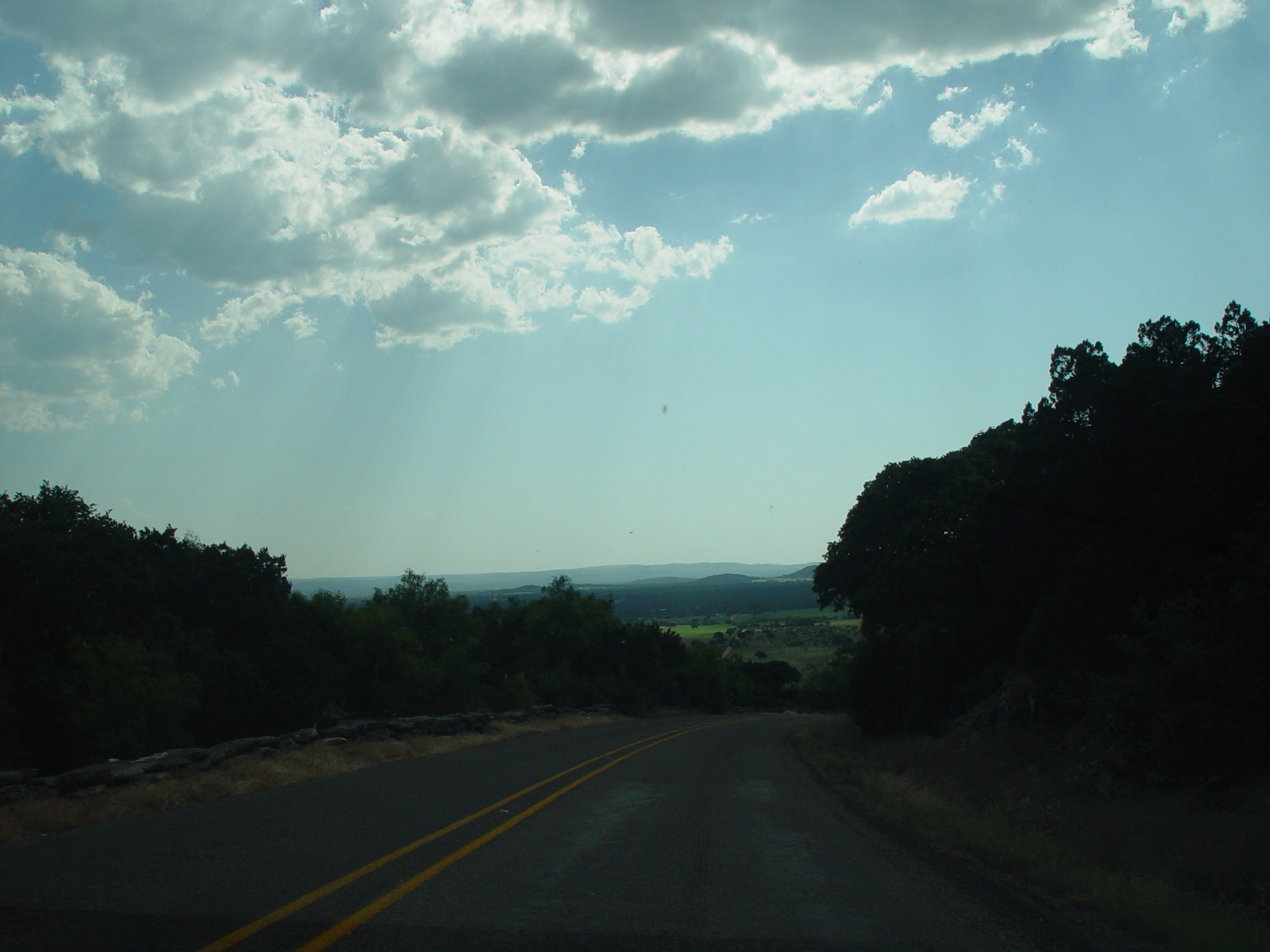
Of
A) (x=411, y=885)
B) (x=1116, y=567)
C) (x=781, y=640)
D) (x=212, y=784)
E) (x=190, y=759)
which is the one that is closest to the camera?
(x=411, y=885)

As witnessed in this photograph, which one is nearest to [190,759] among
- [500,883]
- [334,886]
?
[334,886]

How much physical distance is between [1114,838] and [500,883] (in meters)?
7.55

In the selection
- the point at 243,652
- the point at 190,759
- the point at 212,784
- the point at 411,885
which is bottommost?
Answer: the point at 243,652

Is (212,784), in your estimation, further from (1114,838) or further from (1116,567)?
(1116,567)

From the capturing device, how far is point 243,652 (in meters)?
55.1

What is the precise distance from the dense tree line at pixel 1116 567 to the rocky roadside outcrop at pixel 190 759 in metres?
14.5

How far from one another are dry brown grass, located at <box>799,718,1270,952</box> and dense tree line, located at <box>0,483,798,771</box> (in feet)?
98.4

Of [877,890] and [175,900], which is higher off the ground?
[175,900]

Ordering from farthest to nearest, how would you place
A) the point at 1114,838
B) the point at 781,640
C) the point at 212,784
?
the point at 781,640, the point at 212,784, the point at 1114,838

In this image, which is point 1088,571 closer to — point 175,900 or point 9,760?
point 175,900

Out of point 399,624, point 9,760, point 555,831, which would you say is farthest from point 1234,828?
point 399,624

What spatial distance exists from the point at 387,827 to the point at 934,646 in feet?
88.1

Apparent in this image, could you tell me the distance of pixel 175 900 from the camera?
6.34m

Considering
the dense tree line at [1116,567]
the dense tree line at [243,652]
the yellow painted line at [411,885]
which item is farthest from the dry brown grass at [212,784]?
the dense tree line at [243,652]
